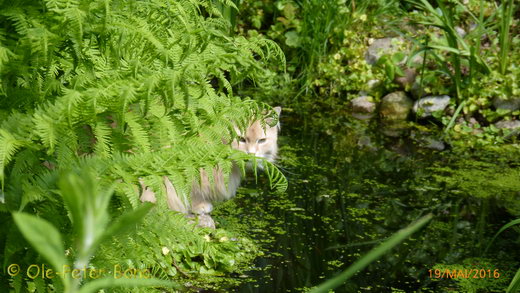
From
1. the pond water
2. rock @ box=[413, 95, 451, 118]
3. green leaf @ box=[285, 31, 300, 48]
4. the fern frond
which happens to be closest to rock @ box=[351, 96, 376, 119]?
rock @ box=[413, 95, 451, 118]

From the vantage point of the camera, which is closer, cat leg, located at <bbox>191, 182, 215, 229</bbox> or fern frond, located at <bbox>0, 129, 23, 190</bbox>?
fern frond, located at <bbox>0, 129, 23, 190</bbox>

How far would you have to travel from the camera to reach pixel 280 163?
4.44 metres

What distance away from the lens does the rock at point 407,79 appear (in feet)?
19.5

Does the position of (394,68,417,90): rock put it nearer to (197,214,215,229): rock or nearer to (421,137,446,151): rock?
(421,137,446,151): rock

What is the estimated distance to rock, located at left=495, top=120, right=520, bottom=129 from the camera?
5.38 meters

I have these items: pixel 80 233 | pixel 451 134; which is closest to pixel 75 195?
pixel 80 233

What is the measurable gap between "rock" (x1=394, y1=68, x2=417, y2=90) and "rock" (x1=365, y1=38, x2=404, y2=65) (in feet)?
1.19

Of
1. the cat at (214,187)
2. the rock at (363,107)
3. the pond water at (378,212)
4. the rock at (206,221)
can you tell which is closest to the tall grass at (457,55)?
the rock at (363,107)

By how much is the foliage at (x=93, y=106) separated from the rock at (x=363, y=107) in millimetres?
4103

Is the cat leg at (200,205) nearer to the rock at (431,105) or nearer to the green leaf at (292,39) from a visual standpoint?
the rock at (431,105)

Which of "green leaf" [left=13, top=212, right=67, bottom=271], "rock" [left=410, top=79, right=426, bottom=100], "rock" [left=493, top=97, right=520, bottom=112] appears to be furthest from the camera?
"rock" [left=410, top=79, right=426, bottom=100]

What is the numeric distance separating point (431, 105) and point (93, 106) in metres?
4.68

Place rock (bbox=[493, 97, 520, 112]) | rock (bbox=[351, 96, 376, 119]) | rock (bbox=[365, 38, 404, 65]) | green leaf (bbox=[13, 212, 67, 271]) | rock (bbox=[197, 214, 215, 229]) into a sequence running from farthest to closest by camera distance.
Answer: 1. rock (bbox=[365, 38, 404, 65])
2. rock (bbox=[351, 96, 376, 119])
3. rock (bbox=[493, 97, 520, 112])
4. rock (bbox=[197, 214, 215, 229])
5. green leaf (bbox=[13, 212, 67, 271])
